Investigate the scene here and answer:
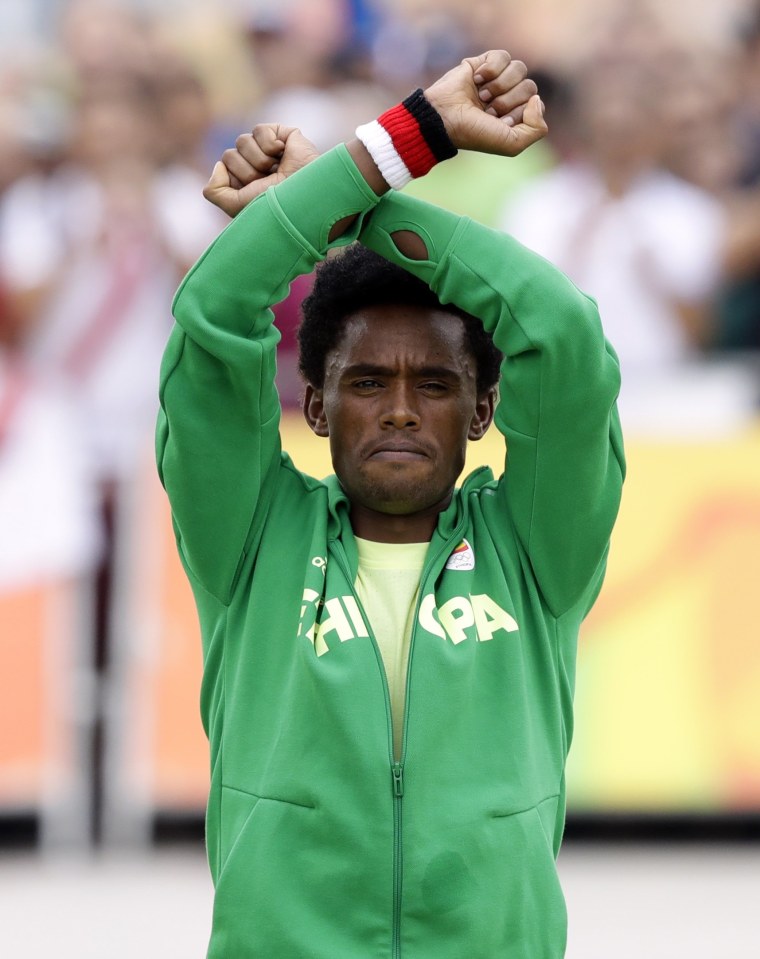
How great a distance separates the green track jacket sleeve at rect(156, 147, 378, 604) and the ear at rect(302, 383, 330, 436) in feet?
0.42

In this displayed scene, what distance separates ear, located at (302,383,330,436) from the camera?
A: 262 cm

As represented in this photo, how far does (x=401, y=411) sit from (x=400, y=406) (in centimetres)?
1

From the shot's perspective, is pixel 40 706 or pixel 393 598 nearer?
pixel 393 598

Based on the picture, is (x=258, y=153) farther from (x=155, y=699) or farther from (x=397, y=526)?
(x=155, y=699)

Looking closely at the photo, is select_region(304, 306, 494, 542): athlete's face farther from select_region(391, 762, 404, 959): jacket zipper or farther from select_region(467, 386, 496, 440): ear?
select_region(391, 762, 404, 959): jacket zipper

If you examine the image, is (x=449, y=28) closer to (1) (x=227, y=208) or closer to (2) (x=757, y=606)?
(2) (x=757, y=606)

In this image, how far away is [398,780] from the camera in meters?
2.31

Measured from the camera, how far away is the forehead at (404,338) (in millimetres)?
2447

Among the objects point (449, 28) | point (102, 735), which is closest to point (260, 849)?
point (102, 735)

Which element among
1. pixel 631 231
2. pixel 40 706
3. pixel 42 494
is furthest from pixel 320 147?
pixel 40 706

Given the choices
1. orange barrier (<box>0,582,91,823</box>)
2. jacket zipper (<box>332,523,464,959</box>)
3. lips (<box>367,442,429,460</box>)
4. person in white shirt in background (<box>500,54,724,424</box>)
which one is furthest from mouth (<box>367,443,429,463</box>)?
person in white shirt in background (<box>500,54,724,424</box>)

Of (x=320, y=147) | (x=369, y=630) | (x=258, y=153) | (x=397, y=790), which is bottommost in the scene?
(x=397, y=790)

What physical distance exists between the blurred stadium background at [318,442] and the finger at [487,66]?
298 centimetres

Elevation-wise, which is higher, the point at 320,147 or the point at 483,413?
the point at 320,147
